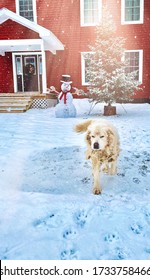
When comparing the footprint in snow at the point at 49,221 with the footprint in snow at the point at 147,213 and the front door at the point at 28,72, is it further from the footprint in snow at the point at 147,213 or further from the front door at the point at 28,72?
the front door at the point at 28,72

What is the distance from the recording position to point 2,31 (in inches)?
617

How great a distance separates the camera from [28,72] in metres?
19.0

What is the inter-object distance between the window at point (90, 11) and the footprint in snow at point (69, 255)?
17.6m

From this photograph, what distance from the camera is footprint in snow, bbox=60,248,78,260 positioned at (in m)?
2.75

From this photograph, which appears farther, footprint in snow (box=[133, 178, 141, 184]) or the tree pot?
the tree pot

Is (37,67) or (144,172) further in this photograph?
(37,67)

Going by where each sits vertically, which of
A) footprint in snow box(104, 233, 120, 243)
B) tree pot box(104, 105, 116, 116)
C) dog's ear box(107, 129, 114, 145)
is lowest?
footprint in snow box(104, 233, 120, 243)

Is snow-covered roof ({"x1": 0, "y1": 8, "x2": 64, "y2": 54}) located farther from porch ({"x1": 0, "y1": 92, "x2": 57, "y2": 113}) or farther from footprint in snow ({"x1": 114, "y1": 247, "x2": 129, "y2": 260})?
footprint in snow ({"x1": 114, "y1": 247, "x2": 129, "y2": 260})

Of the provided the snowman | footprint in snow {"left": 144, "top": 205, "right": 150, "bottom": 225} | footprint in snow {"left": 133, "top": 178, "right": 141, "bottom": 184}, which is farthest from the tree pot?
footprint in snow {"left": 144, "top": 205, "right": 150, "bottom": 225}

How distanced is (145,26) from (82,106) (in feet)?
23.3

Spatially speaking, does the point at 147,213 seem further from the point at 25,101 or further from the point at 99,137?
the point at 25,101

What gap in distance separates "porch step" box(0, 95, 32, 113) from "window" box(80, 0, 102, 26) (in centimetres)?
703
